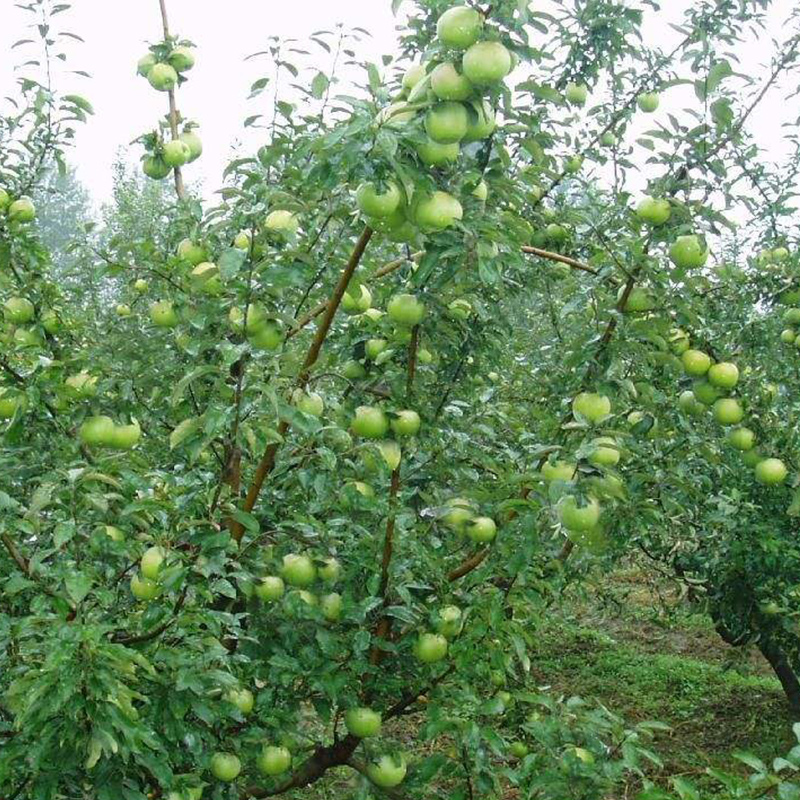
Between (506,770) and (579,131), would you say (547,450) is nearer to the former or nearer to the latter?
(506,770)

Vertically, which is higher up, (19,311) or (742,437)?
(742,437)

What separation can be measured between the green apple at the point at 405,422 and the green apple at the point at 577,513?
1.40 feet

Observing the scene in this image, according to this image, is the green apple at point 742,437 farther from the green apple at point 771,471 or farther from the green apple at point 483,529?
the green apple at point 483,529

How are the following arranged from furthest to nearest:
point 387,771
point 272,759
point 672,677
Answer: point 672,677 < point 387,771 < point 272,759

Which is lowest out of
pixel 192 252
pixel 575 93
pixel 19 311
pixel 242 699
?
pixel 242 699

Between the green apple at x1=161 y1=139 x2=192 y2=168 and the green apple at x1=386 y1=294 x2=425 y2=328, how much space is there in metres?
0.78

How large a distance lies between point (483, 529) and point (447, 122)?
3.05 ft

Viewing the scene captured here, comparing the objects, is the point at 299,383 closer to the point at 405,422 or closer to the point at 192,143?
the point at 405,422

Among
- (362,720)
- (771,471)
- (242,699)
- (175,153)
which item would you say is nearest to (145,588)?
(242,699)

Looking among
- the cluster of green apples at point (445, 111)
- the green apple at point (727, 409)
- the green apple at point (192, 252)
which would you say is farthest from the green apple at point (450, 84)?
the green apple at point (727, 409)

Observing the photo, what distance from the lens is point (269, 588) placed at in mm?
2092

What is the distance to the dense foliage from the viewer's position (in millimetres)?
1732

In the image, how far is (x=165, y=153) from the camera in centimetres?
248

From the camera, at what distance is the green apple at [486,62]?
152cm
